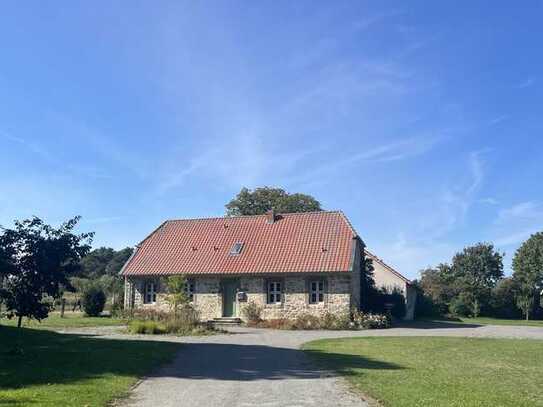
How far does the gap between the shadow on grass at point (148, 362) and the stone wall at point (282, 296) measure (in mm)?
11986

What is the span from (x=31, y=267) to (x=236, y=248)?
19157 millimetres

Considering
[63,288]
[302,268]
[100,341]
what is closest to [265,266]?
[302,268]

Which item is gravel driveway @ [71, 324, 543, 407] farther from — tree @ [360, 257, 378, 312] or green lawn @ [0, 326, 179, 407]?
tree @ [360, 257, 378, 312]

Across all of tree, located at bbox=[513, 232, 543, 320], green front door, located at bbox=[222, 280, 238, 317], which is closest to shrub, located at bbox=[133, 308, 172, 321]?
green front door, located at bbox=[222, 280, 238, 317]

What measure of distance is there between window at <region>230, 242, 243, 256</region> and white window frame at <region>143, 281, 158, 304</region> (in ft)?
16.5

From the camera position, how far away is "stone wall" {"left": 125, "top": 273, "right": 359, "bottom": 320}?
29.9m

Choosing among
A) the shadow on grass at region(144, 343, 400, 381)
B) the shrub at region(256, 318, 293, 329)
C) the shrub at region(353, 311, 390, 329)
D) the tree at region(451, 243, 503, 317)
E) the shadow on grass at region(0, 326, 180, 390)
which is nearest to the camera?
the shadow on grass at region(0, 326, 180, 390)

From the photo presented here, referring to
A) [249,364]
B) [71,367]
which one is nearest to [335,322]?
[249,364]

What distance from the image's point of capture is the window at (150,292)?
111 ft

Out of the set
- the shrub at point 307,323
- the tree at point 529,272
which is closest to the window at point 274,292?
the shrub at point 307,323

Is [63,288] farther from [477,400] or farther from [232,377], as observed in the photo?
[477,400]

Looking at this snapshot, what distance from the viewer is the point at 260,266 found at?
104 ft

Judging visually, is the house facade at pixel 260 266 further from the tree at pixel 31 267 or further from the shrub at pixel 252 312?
the tree at pixel 31 267

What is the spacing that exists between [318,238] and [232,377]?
70.3 ft
